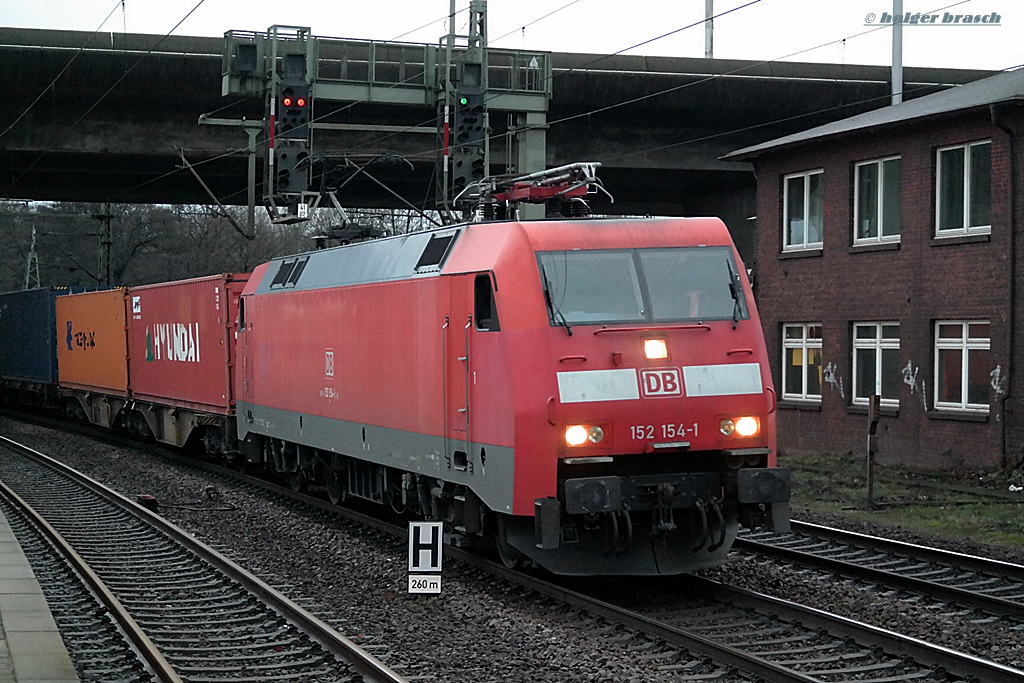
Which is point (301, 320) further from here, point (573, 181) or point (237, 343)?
point (573, 181)

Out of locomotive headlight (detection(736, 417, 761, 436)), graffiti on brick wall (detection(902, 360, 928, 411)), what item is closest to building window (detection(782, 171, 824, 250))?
graffiti on brick wall (detection(902, 360, 928, 411))

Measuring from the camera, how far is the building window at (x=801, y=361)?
24.6 metres

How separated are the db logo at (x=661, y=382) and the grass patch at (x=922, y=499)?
5037mm

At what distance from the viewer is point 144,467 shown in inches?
915

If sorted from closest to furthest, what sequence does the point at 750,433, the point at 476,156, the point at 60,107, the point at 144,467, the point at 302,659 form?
the point at 302,659 → the point at 750,433 → the point at 476,156 → the point at 144,467 → the point at 60,107

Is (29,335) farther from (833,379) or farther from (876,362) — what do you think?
(876,362)

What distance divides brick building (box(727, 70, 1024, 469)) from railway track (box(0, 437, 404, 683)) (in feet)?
40.9

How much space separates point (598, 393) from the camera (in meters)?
10.1

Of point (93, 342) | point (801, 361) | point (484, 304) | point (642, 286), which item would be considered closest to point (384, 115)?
point (93, 342)

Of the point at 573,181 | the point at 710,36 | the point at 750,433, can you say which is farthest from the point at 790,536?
the point at 710,36

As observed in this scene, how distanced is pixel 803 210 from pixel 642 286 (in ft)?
50.0

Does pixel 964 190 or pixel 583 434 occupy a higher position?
pixel 964 190

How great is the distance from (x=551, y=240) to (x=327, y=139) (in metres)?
21.4

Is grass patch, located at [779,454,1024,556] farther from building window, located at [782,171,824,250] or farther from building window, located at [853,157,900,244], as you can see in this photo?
building window, located at [782,171,824,250]
